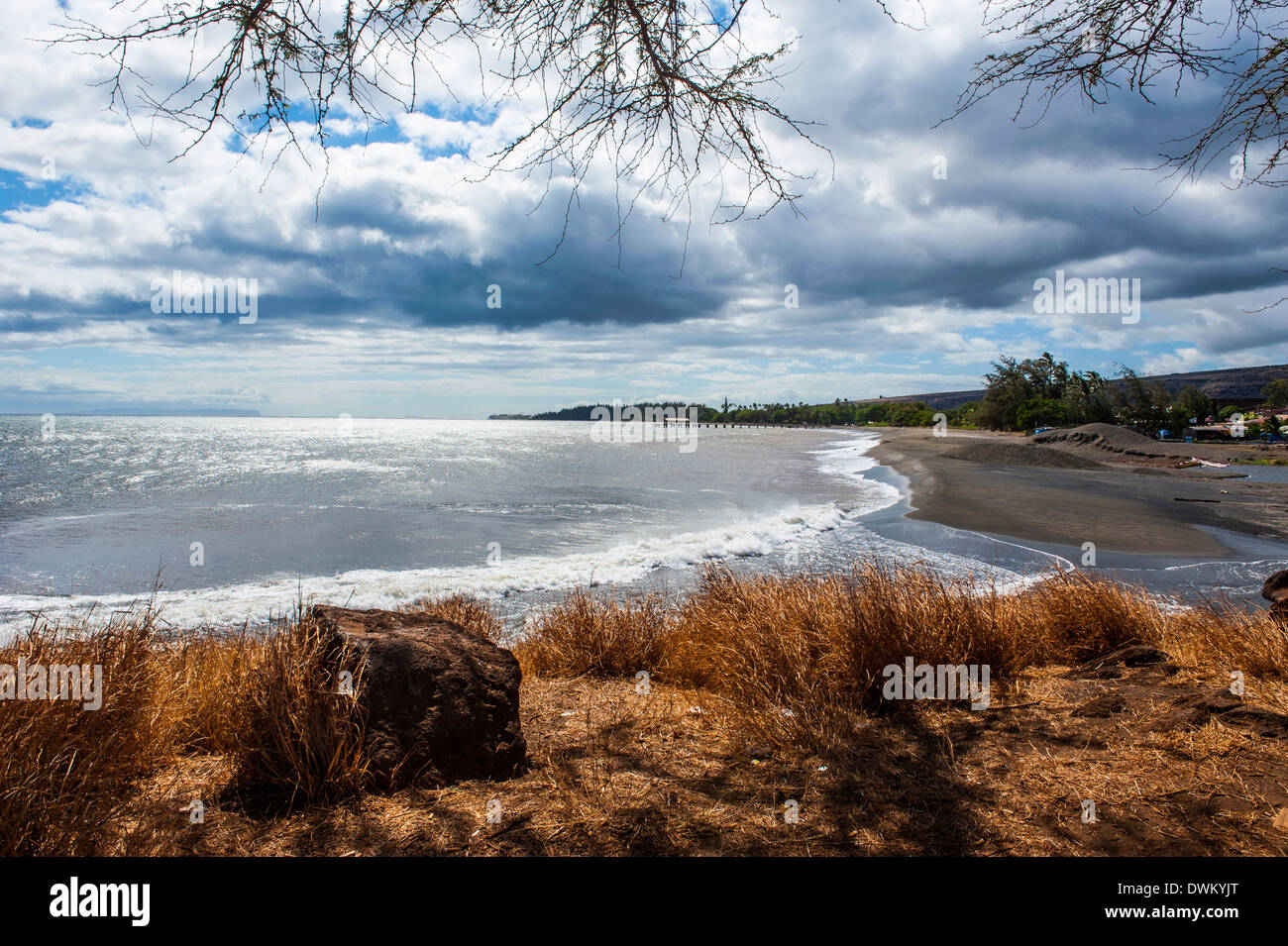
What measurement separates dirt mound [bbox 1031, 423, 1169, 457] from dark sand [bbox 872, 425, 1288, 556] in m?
0.21

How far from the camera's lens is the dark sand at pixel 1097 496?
1672 centimetres

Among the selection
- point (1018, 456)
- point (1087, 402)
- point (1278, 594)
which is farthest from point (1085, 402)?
point (1278, 594)

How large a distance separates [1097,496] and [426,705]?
26.9 meters

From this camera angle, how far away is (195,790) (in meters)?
3.21

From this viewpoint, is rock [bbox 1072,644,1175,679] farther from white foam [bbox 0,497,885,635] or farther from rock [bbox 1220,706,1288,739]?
white foam [bbox 0,497,885,635]

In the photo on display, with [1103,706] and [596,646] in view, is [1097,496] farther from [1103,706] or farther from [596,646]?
[596,646]

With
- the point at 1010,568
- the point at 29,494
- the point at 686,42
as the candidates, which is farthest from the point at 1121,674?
the point at 29,494

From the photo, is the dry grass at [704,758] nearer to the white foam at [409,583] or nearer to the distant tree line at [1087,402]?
the white foam at [409,583]

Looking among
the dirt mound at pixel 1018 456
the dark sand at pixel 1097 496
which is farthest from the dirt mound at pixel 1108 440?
the dirt mound at pixel 1018 456

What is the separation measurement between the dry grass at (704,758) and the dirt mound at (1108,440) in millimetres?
46092

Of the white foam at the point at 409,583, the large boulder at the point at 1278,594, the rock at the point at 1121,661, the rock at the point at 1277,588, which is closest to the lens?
the rock at the point at 1121,661

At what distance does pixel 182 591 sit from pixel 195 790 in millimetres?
11978

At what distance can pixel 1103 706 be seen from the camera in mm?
4281
